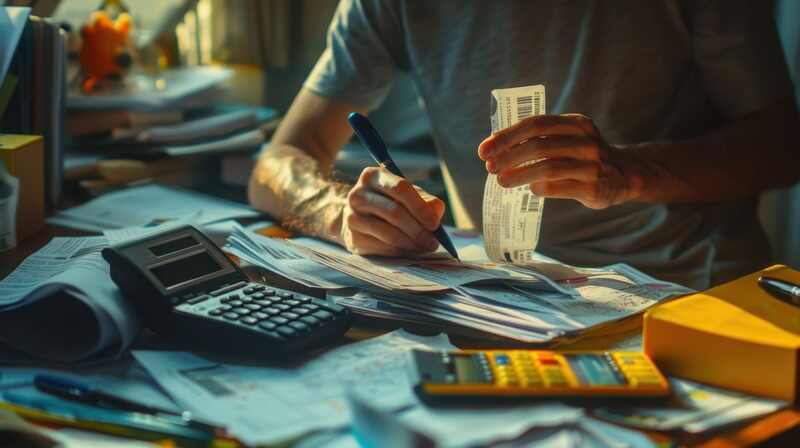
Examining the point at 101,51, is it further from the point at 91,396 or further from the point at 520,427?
the point at 520,427

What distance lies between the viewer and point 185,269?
0.91m

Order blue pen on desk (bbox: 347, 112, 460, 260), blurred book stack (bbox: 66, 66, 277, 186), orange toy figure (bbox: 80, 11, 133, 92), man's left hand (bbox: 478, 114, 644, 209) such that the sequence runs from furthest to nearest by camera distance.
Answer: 1. orange toy figure (bbox: 80, 11, 133, 92)
2. blurred book stack (bbox: 66, 66, 277, 186)
3. blue pen on desk (bbox: 347, 112, 460, 260)
4. man's left hand (bbox: 478, 114, 644, 209)

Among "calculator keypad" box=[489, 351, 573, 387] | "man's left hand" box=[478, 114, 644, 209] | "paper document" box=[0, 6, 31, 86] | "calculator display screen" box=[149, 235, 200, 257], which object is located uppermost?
"paper document" box=[0, 6, 31, 86]

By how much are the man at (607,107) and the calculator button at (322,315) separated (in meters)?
0.32

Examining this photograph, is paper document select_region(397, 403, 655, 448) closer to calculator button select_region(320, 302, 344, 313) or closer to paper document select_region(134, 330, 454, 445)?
paper document select_region(134, 330, 454, 445)

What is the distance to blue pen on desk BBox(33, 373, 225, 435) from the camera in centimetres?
70

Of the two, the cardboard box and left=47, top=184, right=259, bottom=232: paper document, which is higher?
the cardboard box

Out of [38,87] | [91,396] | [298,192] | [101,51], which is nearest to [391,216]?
[298,192]

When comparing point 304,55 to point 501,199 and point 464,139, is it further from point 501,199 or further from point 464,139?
point 501,199

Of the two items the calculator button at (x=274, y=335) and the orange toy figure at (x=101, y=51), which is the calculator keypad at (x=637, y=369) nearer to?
the calculator button at (x=274, y=335)

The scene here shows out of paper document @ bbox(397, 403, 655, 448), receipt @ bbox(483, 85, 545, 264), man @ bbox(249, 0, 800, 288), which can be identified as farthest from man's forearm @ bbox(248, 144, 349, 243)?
paper document @ bbox(397, 403, 655, 448)

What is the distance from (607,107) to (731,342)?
804 millimetres

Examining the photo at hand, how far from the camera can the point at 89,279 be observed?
856 mm

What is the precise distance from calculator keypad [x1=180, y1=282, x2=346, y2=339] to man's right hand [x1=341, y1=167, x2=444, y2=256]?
0.69 ft
